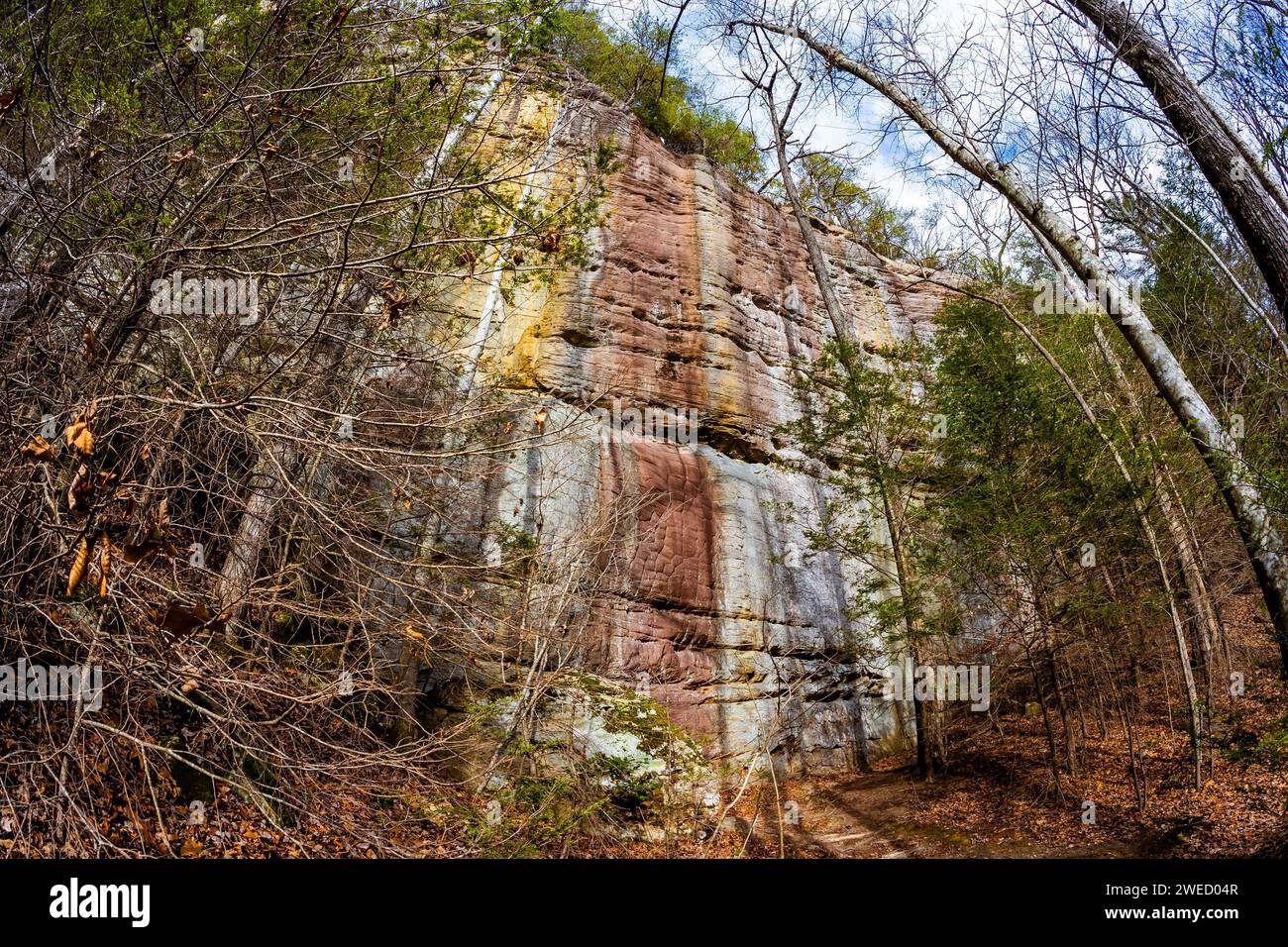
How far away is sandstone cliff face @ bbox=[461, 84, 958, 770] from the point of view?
11.3 m

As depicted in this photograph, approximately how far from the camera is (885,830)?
8.96 metres

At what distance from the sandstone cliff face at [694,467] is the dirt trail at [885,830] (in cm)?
109

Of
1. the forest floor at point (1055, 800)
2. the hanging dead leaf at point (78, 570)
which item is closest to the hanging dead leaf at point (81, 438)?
the hanging dead leaf at point (78, 570)

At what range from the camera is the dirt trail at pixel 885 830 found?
302 inches

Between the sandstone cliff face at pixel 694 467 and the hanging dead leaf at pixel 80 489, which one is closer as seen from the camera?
the hanging dead leaf at pixel 80 489

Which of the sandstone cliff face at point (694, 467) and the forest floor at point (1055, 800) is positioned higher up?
the sandstone cliff face at point (694, 467)

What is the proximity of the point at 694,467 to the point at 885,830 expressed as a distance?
7.14 metres

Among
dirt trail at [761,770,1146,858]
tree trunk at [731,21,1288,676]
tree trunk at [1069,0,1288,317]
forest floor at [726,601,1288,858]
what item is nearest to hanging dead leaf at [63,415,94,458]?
forest floor at [726,601,1288,858]

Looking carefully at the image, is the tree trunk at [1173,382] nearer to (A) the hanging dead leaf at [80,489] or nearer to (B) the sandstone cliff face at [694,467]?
(B) the sandstone cliff face at [694,467]

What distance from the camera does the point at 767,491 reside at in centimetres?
1408

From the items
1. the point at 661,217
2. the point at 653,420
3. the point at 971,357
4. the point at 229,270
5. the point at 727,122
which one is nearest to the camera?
the point at 229,270

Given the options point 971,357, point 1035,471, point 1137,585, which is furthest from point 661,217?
point 1137,585
